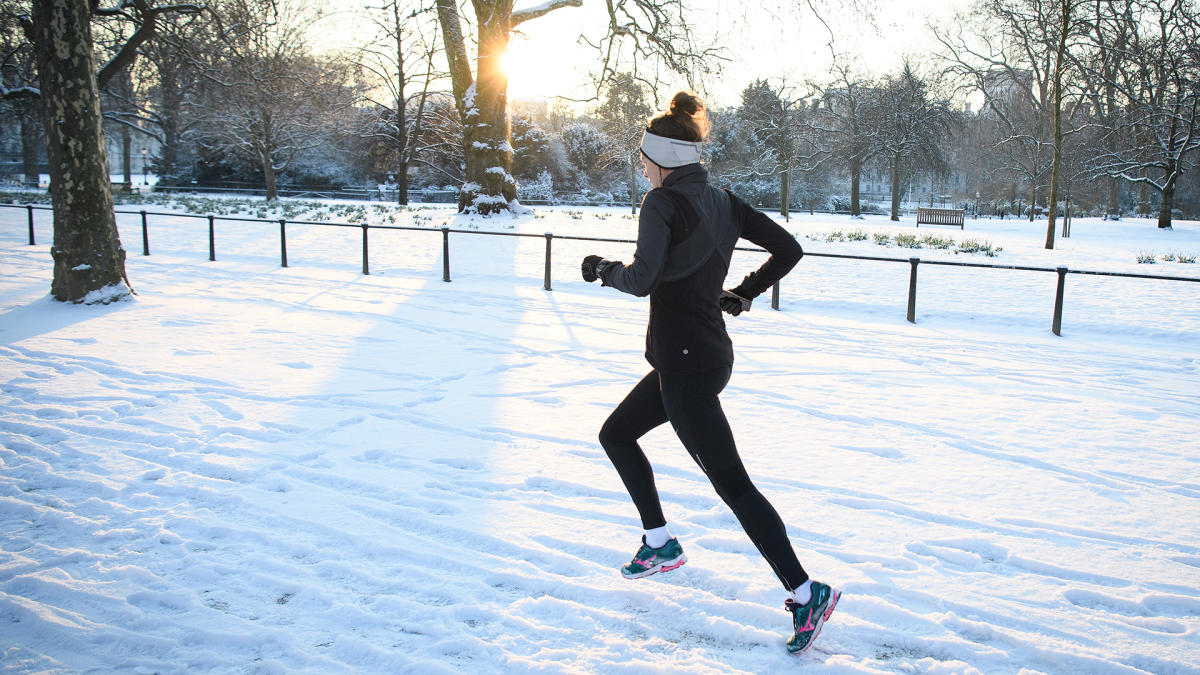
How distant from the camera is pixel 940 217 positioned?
1294 inches

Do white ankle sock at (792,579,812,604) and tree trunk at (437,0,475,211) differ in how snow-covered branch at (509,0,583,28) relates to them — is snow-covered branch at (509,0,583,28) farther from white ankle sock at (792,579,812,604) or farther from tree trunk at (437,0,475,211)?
white ankle sock at (792,579,812,604)

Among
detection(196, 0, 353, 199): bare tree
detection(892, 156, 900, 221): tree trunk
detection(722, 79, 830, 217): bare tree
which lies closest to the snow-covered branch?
detection(196, 0, 353, 199): bare tree

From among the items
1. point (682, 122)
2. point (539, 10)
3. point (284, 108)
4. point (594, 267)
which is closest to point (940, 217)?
point (539, 10)

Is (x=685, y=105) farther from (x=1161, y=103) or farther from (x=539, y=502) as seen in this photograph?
(x=1161, y=103)

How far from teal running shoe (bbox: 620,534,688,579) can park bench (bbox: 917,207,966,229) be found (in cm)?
3244

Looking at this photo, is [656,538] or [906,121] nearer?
[656,538]

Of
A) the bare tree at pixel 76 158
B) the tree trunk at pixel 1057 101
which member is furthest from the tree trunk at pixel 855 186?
the bare tree at pixel 76 158

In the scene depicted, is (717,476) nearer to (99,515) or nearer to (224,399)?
(99,515)

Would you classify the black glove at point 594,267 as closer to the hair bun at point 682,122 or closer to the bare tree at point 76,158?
the hair bun at point 682,122

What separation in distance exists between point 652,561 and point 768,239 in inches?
57.9

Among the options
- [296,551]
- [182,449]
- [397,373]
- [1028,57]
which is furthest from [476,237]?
[1028,57]

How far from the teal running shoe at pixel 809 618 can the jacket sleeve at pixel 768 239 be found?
1.15 metres

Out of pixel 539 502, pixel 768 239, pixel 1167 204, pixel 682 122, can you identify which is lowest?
pixel 539 502

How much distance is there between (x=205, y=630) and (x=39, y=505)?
1744 mm
